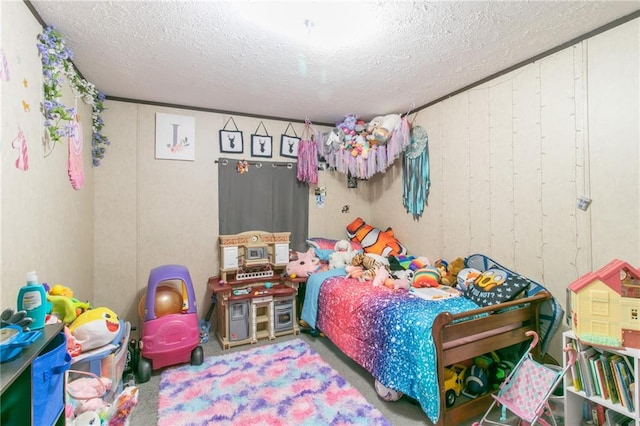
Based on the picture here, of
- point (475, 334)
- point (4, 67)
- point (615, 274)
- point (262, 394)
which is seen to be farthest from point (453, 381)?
point (4, 67)

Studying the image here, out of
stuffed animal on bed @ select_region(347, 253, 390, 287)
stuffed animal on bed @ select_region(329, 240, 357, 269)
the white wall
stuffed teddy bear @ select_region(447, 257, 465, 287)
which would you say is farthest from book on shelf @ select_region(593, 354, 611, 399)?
stuffed animal on bed @ select_region(329, 240, 357, 269)

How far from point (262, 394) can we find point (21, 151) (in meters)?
2.17

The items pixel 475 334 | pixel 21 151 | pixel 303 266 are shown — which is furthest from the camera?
pixel 303 266

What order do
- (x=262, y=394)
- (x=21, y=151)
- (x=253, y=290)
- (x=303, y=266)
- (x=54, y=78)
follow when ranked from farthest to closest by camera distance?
(x=303, y=266) < (x=253, y=290) < (x=262, y=394) < (x=54, y=78) < (x=21, y=151)

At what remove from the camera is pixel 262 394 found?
230 centimetres

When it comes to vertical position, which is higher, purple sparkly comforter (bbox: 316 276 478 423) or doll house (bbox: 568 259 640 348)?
doll house (bbox: 568 259 640 348)

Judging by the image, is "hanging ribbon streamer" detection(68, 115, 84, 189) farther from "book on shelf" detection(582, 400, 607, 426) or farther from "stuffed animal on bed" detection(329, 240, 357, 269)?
"book on shelf" detection(582, 400, 607, 426)

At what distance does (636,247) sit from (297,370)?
2563 mm

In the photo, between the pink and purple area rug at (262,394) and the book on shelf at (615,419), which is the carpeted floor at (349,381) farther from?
the book on shelf at (615,419)

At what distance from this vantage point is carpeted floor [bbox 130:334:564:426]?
6.73 feet

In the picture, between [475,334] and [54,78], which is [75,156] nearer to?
[54,78]

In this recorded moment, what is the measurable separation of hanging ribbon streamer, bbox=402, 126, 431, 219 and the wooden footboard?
152cm

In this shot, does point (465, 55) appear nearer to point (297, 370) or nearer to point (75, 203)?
point (297, 370)

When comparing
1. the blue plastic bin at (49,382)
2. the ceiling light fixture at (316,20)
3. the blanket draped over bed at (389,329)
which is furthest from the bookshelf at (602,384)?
the blue plastic bin at (49,382)
